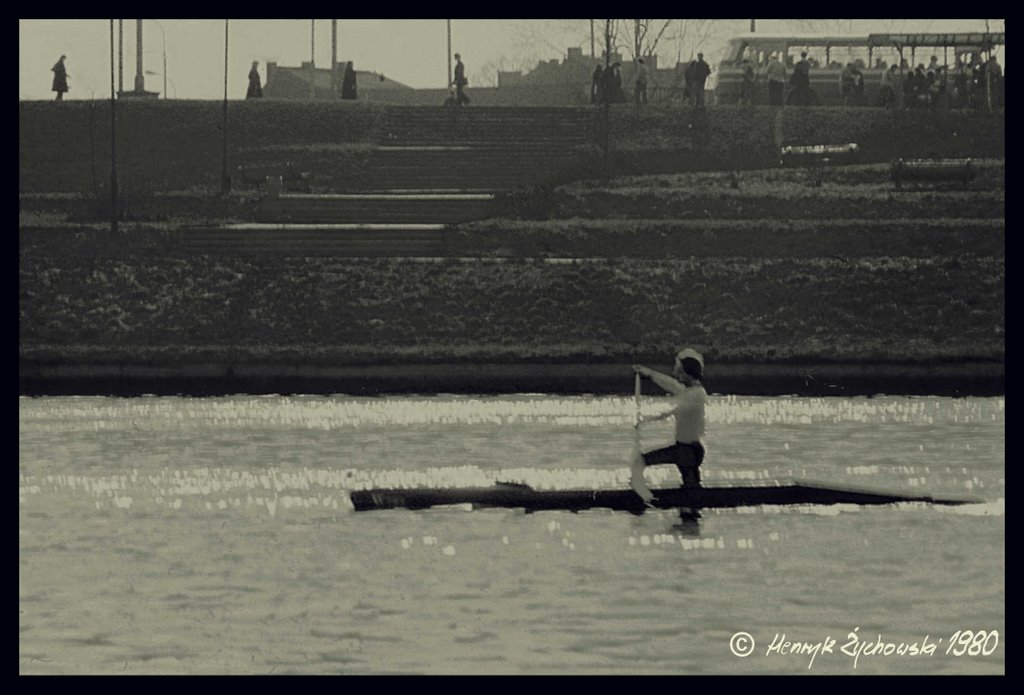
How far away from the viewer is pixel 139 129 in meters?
51.3

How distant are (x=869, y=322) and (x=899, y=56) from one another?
27850 millimetres

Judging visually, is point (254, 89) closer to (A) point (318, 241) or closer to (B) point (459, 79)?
(B) point (459, 79)

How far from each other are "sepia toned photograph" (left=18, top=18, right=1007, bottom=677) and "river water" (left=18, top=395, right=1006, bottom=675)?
5 cm

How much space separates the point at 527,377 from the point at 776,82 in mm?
25776

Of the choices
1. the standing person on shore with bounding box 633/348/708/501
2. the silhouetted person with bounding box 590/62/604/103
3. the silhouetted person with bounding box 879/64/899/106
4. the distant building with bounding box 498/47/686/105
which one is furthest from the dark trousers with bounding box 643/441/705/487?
the distant building with bounding box 498/47/686/105

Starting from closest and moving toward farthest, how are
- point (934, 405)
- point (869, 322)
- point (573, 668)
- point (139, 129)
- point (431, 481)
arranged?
point (573, 668) < point (431, 481) < point (934, 405) < point (869, 322) < point (139, 129)

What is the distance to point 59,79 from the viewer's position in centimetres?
5441

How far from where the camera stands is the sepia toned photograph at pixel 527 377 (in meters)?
12.8

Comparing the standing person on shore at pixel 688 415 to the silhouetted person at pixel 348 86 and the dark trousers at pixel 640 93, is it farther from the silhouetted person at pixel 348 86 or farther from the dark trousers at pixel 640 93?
the silhouetted person at pixel 348 86

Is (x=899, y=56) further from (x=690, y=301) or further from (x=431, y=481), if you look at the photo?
(x=431, y=481)

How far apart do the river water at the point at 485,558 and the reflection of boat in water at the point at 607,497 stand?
17 centimetres

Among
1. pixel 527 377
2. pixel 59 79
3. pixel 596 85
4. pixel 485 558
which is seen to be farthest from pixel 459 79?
pixel 485 558

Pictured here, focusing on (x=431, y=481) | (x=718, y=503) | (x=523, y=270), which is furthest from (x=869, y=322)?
(x=718, y=503)

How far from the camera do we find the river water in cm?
1174
